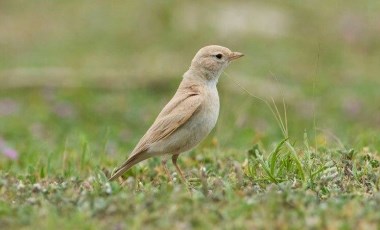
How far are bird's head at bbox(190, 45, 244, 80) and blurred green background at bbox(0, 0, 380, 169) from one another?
1.54 meters

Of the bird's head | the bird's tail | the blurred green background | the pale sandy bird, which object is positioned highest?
the bird's head

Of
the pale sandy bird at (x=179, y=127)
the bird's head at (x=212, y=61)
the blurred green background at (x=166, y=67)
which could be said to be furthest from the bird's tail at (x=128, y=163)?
the blurred green background at (x=166, y=67)

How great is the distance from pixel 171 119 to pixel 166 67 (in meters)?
9.16

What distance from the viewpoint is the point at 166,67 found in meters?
16.5

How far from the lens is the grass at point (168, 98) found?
5.77 m

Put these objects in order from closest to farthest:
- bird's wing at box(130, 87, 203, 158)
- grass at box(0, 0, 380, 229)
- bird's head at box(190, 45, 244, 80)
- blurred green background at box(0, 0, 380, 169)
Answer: grass at box(0, 0, 380, 229) < bird's wing at box(130, 87, 203, 158) < bird's head at box(190, 45, 244, 80) < blurred green background at box(0, 0, 380, 169)

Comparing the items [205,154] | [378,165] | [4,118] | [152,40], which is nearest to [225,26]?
[152,40]

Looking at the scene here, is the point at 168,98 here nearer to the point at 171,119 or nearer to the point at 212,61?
the point at 212,61

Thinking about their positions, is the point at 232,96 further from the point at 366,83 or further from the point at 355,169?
the point at 355,169

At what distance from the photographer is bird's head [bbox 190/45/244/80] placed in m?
8.03

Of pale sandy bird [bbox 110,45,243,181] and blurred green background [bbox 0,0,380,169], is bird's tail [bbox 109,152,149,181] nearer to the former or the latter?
pale sandy bird [bbox 110,45,243,181]

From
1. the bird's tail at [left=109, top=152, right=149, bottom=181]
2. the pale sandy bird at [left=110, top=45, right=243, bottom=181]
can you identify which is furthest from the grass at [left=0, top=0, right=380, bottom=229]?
the pale sandy bird at [left=110, top=45, right=243, bottom=181]

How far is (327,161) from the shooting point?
7.43 metres

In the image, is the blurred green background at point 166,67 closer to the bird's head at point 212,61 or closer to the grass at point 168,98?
the grass at point 168,98
